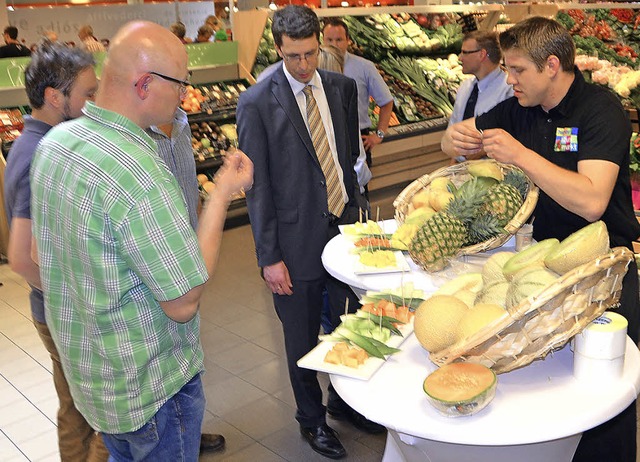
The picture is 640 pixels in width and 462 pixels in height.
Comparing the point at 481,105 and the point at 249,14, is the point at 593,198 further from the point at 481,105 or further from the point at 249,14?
the point at 249,14

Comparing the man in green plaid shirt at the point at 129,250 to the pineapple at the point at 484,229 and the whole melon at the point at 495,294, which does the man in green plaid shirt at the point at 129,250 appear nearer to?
the whole melon at the point at 495,294

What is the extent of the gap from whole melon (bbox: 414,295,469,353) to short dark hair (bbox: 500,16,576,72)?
110 cm

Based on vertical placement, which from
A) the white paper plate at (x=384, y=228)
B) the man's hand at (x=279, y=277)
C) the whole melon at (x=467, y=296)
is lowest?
the man's hand at (x=279, y=277)

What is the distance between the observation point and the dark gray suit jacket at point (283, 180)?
10.3 feet

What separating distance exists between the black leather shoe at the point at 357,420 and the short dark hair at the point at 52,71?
6.62 feet

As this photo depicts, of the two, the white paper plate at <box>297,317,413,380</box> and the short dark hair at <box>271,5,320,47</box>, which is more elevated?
the short dark hair at <box>271,5,320,47</box>

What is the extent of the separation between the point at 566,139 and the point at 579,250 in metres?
0.80

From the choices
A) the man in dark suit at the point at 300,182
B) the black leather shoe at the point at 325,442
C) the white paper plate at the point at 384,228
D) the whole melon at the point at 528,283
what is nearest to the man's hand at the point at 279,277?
the man in dark suit at the point at 300,182

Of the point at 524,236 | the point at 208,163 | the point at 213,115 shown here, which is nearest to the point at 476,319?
the point at 524,236

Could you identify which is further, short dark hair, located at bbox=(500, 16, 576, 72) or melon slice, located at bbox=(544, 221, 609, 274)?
short dark hair, located at bbox=(500, 16, 576, 72)

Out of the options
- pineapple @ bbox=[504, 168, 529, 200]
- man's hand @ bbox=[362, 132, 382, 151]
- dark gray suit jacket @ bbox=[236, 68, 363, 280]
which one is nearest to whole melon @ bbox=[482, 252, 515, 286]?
pineapple @ bbox=[504, 168, 529, 200]

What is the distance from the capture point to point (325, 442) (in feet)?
10.9

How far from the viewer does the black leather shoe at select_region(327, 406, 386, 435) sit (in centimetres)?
346

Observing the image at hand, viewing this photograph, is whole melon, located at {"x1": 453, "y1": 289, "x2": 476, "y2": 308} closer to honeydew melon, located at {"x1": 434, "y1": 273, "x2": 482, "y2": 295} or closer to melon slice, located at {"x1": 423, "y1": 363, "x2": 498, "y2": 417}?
honeydew melon, located at {"x1": 434, "y1": 273, "x2": 482, "y2": 295}
